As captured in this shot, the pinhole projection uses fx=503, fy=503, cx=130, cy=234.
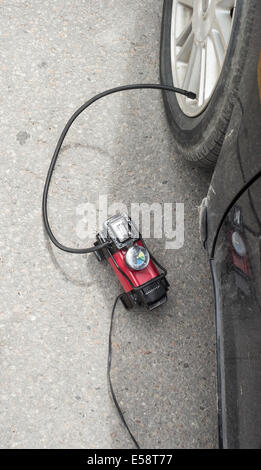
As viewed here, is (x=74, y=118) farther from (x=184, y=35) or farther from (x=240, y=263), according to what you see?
(x=240, y=263)

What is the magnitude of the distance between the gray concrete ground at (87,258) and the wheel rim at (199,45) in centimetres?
14

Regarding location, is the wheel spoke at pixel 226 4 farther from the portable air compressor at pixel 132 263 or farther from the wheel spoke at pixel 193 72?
the portable air compressor at pixel 132 263

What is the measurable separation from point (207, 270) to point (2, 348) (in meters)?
0.68

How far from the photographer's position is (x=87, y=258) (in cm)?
→ 156

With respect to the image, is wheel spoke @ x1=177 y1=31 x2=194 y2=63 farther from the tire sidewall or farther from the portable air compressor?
the portable air compressor

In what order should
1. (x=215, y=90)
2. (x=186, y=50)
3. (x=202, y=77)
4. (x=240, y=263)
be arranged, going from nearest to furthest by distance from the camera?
(x=240, y=263)
(x=215, y=90)
(x=202, y=77)
(x=186, y=50)

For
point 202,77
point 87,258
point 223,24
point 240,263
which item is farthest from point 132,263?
point 223,24

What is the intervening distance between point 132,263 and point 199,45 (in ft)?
2.21

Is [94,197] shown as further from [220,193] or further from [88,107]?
[220,193]

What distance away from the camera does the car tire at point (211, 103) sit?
125cm

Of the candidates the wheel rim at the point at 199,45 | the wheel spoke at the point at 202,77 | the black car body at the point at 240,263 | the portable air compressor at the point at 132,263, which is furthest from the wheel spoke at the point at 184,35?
the portable air compressor at the point at 132,263

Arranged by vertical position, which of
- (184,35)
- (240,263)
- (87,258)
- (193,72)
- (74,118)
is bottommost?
(87,258)

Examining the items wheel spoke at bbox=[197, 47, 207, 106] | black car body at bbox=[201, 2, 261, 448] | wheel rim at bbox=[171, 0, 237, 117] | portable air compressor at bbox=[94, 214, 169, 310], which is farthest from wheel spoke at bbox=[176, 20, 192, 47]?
portable air compressor at bbox=[94, 214, 169, 310]

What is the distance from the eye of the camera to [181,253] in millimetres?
1630
